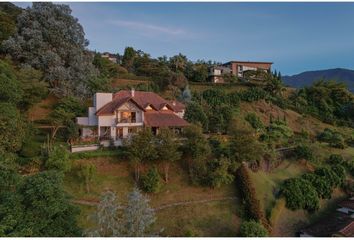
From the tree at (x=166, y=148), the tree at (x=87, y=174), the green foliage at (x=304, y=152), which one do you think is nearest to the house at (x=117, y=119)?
the tree at (x=166, y=148)

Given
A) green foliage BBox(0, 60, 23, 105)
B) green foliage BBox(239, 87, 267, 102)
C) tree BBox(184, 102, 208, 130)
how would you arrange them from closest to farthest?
green foliage BBox(0, 60, 23, 105) < tree BBox(184, 102, 208, 130) < green foliage BBox(239, 87, 267, 102)

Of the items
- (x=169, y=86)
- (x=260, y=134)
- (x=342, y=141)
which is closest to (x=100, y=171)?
(x=260, y=134)

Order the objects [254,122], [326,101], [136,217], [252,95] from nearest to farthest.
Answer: [136,217] < [254,122] < [252,95] < [326,101]

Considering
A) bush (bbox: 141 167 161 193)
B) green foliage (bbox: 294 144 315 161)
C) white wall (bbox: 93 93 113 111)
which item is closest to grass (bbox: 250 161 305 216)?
green foliage (bbox: 294 144 315 161)

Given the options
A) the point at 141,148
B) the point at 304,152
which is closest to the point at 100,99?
the point at 141,148

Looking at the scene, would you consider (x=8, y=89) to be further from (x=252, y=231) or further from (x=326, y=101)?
(x=326, y=101)

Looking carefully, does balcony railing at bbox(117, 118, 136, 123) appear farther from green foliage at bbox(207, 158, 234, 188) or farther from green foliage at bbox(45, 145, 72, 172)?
green foliage at bbox(207, 158, 234, 188)

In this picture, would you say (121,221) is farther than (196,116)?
No

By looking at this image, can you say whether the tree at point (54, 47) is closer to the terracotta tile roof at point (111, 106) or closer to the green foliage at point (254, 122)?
the terracotta tile roof at point (111, 106)
